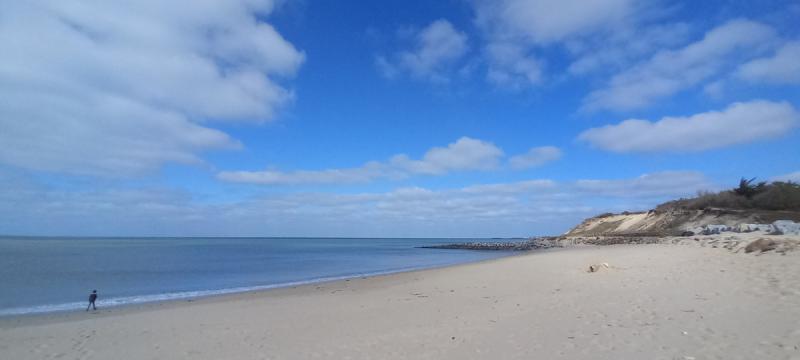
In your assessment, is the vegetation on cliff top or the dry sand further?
the vegetation on cliff top

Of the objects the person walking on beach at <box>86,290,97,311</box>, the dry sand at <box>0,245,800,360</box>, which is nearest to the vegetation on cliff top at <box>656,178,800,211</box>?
the dry sand at <box>0,245,800,360</box>

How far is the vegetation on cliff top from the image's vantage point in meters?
40.6

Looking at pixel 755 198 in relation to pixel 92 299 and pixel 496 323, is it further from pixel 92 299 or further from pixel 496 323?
pixel 92 299

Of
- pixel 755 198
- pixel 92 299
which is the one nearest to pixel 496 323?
pixel 92 299

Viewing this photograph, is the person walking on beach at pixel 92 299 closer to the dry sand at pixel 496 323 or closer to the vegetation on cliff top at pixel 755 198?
the dry sand at pixel 496 323

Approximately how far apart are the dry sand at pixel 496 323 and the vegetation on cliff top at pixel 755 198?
34379 mm

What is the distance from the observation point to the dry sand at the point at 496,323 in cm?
708

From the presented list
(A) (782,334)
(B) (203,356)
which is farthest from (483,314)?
(B) (203,356)

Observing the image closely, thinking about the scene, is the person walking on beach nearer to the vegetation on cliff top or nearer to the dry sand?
the dry sand

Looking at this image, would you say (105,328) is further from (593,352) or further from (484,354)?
(593,352)

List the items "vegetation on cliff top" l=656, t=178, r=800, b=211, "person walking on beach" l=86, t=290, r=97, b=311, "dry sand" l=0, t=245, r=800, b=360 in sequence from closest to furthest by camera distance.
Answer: "dry sand" l=0, t=245, r=800, b=360, "person walking on beach" l=86, t=290, r=97, b=311, "vegetation on cliff top" l=656, t=178, r=800, b=211

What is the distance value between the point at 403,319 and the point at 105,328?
8.21 metres

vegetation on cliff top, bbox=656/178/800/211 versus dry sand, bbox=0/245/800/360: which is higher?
vegetation on cliff top, bbox=656/178/800/211

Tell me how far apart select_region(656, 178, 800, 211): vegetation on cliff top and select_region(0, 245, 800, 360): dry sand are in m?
34.4
